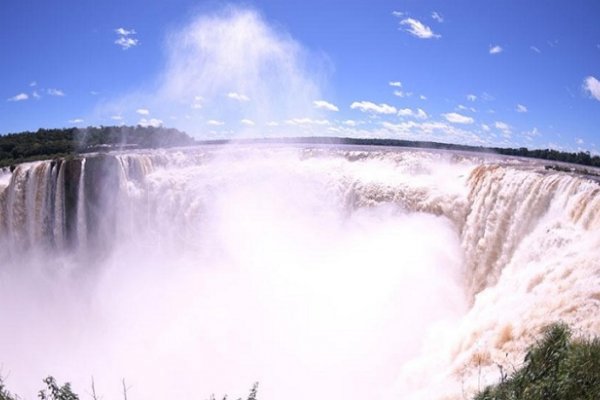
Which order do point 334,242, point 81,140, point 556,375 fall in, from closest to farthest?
point 556,375 < point 334,242 < point 81,140

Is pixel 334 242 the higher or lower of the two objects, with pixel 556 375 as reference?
lower

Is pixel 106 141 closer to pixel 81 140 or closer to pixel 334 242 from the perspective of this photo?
pixel 81 140

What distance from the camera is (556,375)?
3.68m

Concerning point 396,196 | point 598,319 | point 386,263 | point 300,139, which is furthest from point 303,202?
point 300,139

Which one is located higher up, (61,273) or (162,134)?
(162,134)

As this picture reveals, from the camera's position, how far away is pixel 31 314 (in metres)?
20.6

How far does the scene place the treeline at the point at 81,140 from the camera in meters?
38.4

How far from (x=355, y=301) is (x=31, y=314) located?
15.2 meters

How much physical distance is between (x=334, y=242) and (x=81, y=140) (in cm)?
3312

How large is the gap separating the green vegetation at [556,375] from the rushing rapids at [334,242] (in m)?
2.95

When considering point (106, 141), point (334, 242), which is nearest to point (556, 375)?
point (334, 242)

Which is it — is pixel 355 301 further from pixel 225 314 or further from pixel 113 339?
pixel 113 339

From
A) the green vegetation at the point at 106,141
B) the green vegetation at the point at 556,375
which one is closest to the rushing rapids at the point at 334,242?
the green vegetation at the point at 556,375

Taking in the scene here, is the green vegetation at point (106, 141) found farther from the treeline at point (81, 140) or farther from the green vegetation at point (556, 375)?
the green vegetation at point (556, 375)
